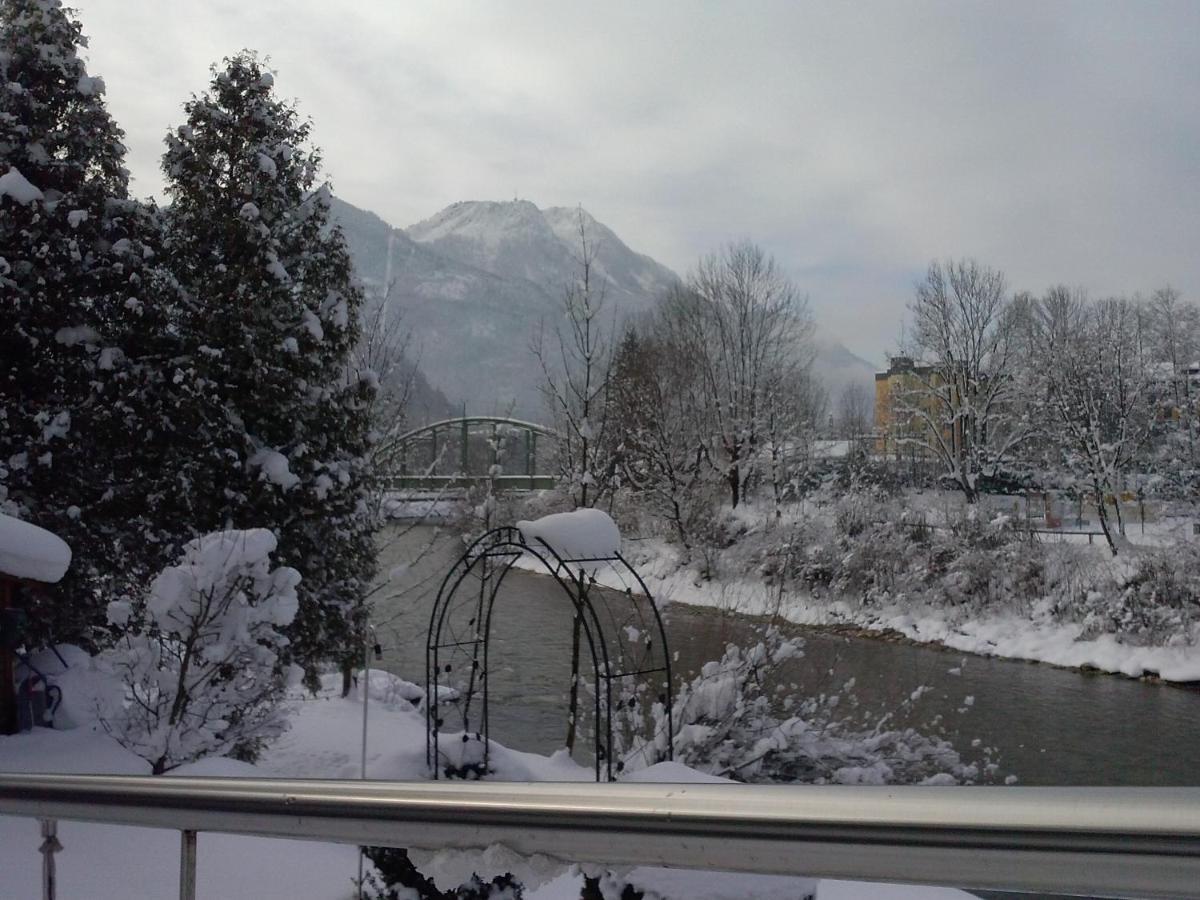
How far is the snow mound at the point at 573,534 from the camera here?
6.94 m

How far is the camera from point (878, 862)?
2.47 feet

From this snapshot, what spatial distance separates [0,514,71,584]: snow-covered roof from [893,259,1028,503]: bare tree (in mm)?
23882

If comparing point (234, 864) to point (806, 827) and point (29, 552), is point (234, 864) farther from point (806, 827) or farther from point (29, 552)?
point (29, 552)

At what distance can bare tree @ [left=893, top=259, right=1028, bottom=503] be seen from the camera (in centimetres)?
2791

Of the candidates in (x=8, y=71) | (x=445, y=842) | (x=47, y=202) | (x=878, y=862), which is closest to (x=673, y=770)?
(x=445, y=842)

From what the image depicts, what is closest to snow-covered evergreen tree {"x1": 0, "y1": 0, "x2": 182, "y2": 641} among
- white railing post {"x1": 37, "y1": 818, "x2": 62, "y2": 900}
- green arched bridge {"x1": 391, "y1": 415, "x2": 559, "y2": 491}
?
green arched bridge {"x1": 391, "y1": 415, "x2": 559, "y2": 491}

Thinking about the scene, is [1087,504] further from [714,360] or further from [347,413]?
[347,413]

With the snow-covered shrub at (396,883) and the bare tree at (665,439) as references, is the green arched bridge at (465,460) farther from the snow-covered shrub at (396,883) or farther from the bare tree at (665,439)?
the snow-covered shrub at (396,883)

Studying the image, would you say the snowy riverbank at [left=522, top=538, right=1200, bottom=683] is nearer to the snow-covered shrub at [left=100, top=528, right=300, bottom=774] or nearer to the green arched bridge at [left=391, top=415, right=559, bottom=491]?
the green arched bridge at [left=391, top=415, right=559, bottom=491]

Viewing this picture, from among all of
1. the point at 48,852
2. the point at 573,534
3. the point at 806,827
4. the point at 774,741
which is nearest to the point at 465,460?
the point at 774,741

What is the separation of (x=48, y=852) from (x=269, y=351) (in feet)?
28.5

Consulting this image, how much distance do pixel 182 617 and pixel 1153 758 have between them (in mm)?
10243

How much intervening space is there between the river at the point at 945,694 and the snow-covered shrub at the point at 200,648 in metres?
4.77

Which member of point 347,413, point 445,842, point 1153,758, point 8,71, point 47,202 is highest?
point 8,71
